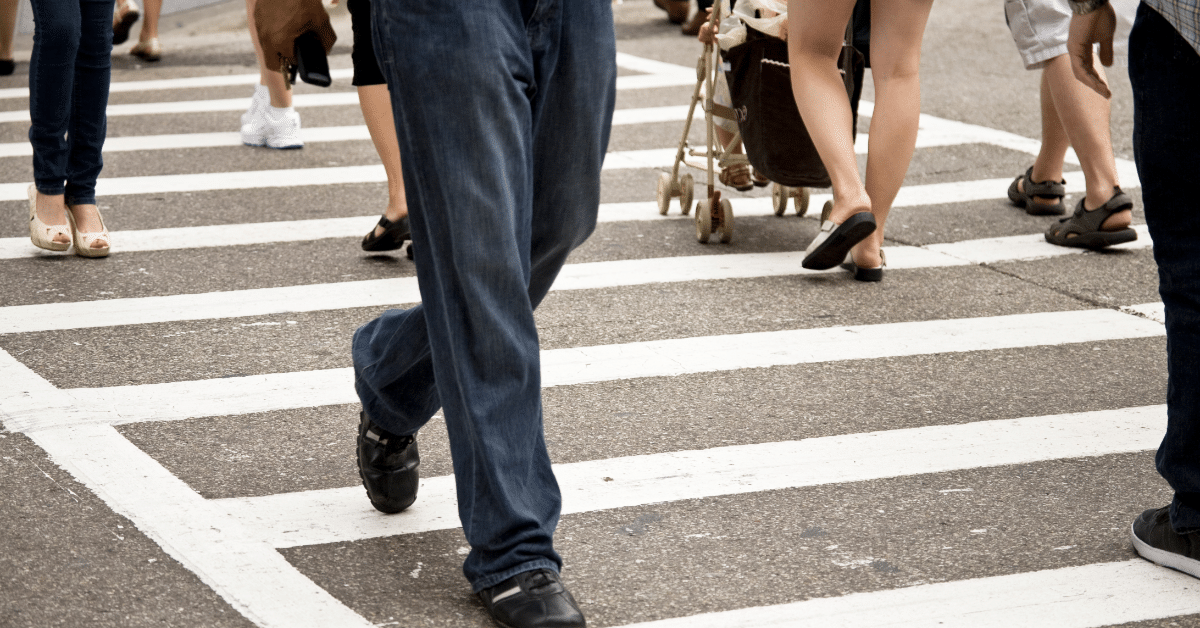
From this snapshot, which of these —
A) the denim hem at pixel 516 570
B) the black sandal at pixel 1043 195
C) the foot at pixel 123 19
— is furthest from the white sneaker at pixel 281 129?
the denim hem at pixel 516 570

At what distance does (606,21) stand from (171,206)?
4.61m

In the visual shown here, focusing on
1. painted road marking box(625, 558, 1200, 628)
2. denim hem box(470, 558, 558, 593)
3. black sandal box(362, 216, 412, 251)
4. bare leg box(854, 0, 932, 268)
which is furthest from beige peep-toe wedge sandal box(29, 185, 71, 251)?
painted road marking box(625, 558, 1200, 628)

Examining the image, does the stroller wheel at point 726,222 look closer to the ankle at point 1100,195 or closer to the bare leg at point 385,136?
the bare leg at point 385,136

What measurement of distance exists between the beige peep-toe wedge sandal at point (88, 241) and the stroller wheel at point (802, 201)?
3.12 m

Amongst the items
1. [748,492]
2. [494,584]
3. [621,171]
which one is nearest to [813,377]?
[748,492]

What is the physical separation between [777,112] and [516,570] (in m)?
3.43

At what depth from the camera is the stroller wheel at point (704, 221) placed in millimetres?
6219

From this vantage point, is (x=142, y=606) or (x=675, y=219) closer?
(x=142, y=606)

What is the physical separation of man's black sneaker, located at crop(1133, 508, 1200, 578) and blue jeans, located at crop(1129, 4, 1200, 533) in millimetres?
29

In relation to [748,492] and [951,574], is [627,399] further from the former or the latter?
[951,574]

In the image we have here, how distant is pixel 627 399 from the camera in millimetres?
4297

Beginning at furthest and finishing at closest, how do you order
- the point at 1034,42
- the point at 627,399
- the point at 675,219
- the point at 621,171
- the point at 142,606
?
the point at 621,171 → the point at 675,219 → the point at 1034,42 → the point at 627,399 → the point at 142,606

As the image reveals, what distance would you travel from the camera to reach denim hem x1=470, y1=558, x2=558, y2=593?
279 centimetres

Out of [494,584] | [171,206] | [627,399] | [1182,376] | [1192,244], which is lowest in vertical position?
[171,206]
